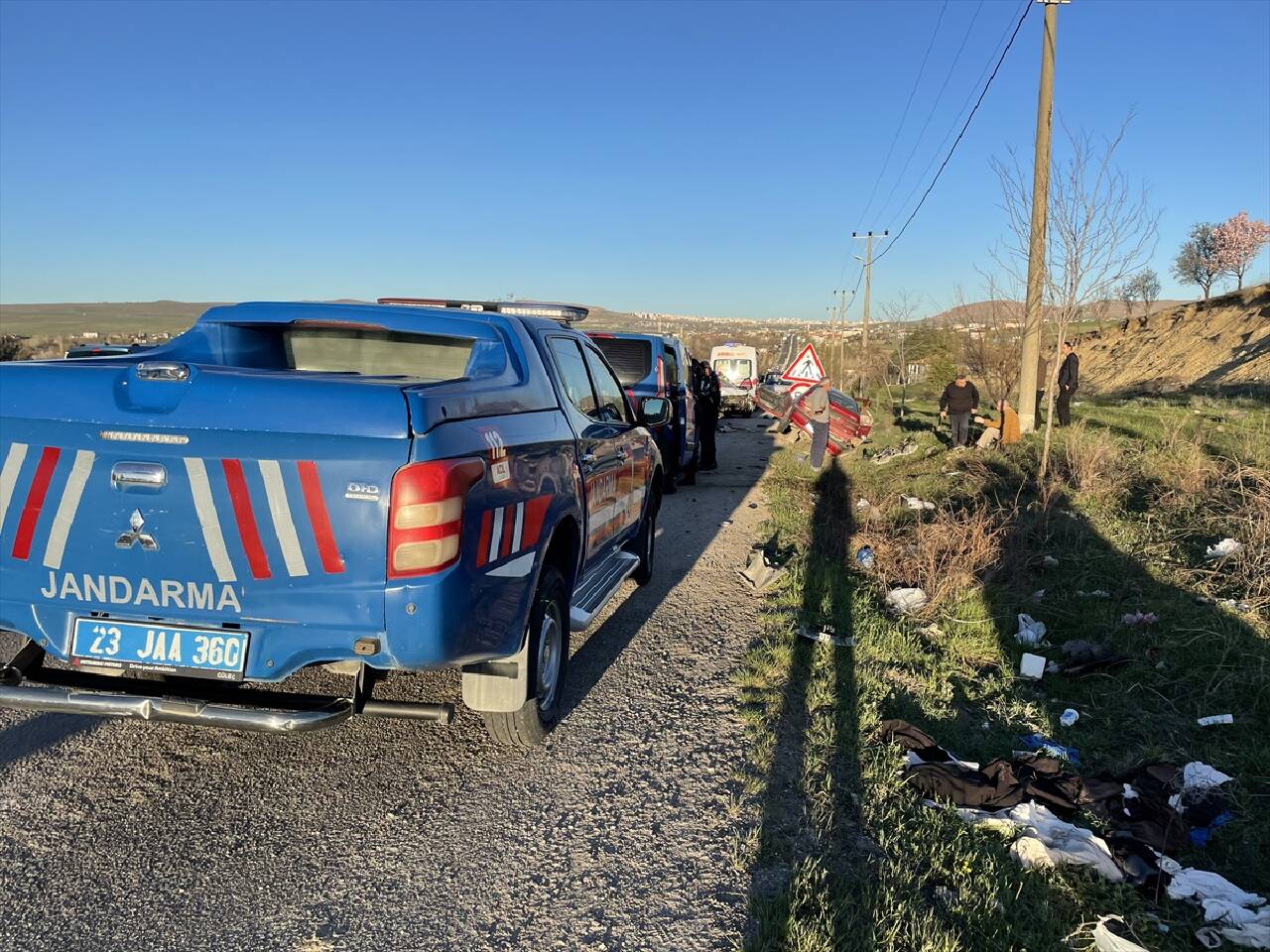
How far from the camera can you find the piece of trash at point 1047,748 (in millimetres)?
4328

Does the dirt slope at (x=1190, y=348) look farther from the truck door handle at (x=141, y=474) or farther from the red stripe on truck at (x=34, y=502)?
the red stripe on truck at (x=34, y=502)

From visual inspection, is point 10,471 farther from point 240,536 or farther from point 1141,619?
point 1141,619

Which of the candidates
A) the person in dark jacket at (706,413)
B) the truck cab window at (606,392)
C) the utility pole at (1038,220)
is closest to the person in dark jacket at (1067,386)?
the utility pole at (1038,220)

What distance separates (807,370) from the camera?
1627 cm

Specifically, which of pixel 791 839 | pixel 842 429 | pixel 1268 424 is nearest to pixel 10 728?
pixel 791 839

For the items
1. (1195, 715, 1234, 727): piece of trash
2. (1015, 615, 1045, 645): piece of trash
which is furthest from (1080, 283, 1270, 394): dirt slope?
(1195, 715, 1234, 727): piece of trash

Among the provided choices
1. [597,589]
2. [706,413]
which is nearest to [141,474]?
[597,589]

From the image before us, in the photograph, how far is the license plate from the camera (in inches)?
123

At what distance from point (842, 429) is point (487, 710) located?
13436 mm

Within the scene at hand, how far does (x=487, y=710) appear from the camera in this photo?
3.73m

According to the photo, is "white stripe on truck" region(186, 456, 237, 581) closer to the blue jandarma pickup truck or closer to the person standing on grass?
the blue jandarma pickup truck

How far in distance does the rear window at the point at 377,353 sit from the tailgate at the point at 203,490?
1828 millimetres

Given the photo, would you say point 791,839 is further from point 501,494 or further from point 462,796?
point 501,494

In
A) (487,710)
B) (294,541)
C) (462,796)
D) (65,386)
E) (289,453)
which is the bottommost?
(462,796)
